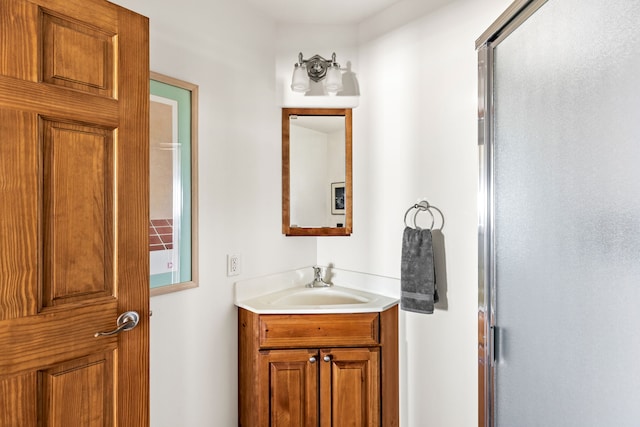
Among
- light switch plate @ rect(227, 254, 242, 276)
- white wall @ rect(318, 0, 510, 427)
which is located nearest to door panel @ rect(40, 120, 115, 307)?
light switch plate @ rect(227, 254, 242, 276)

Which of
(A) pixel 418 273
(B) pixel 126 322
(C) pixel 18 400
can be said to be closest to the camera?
(C) pixel 18 400

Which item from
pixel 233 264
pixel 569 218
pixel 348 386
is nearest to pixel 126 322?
pixel 233 264

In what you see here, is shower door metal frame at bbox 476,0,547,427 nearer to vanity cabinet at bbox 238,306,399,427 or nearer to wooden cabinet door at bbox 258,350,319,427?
vanity cabinet at bbox 238,306,399,427

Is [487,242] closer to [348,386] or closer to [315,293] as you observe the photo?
[348,386]

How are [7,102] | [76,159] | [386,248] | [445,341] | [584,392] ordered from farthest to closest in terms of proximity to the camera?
[386,248] → [445,341] → [76,159] → [7,102] → [584,392]

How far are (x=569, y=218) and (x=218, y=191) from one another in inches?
57.8

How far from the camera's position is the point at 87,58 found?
108cm

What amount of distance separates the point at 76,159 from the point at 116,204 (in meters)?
0.17

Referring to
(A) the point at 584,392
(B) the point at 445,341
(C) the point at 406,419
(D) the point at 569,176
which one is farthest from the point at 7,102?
(C) the point at 406,419

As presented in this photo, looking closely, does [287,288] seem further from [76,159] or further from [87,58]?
[87,58]

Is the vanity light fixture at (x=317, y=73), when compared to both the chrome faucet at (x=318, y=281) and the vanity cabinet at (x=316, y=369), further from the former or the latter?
the vanity cabinet at (x=316, y=369)

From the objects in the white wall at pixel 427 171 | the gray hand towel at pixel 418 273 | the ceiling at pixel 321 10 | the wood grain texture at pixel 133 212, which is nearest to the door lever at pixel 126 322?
the wood grain texture at pixel 133 212

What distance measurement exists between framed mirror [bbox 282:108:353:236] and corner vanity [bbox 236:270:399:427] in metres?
0.58

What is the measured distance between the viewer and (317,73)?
6.84ft
